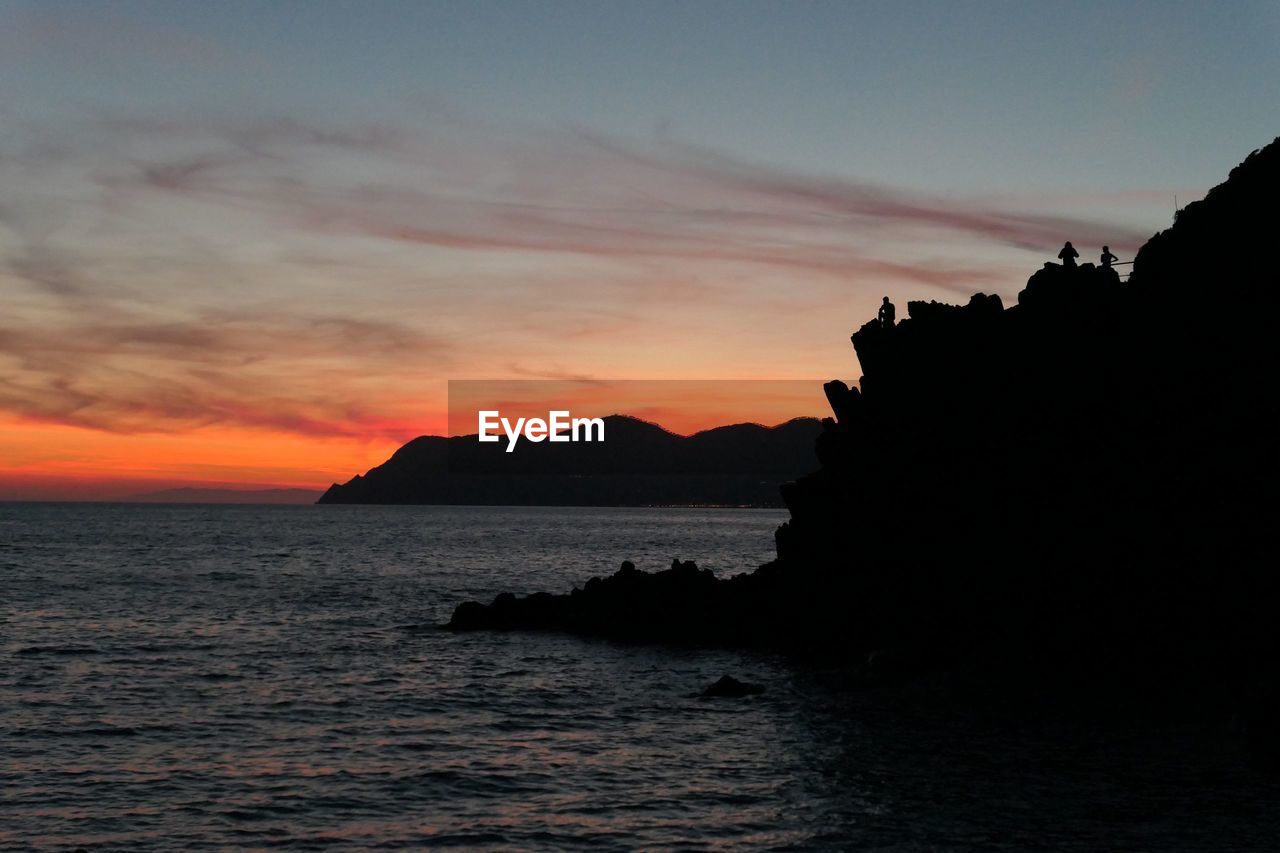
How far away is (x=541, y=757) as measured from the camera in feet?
101

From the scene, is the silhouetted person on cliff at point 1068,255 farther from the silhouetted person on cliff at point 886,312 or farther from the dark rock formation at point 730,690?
the dark rock formation at point 730,690

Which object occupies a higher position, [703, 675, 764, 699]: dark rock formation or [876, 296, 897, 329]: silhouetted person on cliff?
[876, 296, 897, 329]: silhouetted person on cliff

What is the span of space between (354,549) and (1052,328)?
120924 mm

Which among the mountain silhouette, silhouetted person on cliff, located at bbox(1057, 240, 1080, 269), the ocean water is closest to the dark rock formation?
the ocean water

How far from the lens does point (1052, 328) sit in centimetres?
4359

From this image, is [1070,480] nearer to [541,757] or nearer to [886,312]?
[886,312]

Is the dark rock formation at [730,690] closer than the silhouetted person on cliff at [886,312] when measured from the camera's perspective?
Yes

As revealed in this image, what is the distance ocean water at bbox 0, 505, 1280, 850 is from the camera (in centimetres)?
2334

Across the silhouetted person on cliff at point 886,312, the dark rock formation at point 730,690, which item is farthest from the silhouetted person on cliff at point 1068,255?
the dark rock formation at point 730,690

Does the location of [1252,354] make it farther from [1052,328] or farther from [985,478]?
[985,478]

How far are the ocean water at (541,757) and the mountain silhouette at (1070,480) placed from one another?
5.74 m

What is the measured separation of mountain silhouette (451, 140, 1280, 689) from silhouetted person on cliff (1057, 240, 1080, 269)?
0.32 meters

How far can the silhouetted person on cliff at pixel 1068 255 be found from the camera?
1699 inches

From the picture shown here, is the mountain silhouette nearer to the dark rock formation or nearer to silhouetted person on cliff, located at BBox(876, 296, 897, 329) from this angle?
silhouetted person on cliff, located at BBox(876, 296, 897, 329)
